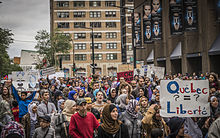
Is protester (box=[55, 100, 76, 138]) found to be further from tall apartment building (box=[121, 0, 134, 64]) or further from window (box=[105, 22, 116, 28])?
window (box=[105, 22, 116, 28])

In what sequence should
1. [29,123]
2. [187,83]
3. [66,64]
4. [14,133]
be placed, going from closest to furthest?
[14,133], [187,83], [29,123], [66,64]

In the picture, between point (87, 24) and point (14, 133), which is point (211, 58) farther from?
point (87, 24)

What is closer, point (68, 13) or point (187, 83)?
point (187, 83)

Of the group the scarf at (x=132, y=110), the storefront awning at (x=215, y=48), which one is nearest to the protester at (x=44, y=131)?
the scarf at (x=132, y=110)

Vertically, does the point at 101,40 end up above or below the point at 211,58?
above

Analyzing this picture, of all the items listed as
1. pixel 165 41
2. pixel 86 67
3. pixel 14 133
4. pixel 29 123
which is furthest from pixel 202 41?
pixel 86 67

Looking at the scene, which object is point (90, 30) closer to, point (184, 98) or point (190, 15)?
point (190, 15)

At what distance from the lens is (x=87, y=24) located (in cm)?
8150

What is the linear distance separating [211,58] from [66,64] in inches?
2067

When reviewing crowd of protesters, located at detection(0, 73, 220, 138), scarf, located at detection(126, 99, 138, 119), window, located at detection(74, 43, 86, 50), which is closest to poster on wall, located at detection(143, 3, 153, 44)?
crowd of protesters, located at detection(0, 73, 220, 138)

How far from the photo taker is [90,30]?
8062cm

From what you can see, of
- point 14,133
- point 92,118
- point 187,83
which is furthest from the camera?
point 187,83

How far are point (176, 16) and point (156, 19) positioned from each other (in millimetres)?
4124

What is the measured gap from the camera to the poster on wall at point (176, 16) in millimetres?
31969
